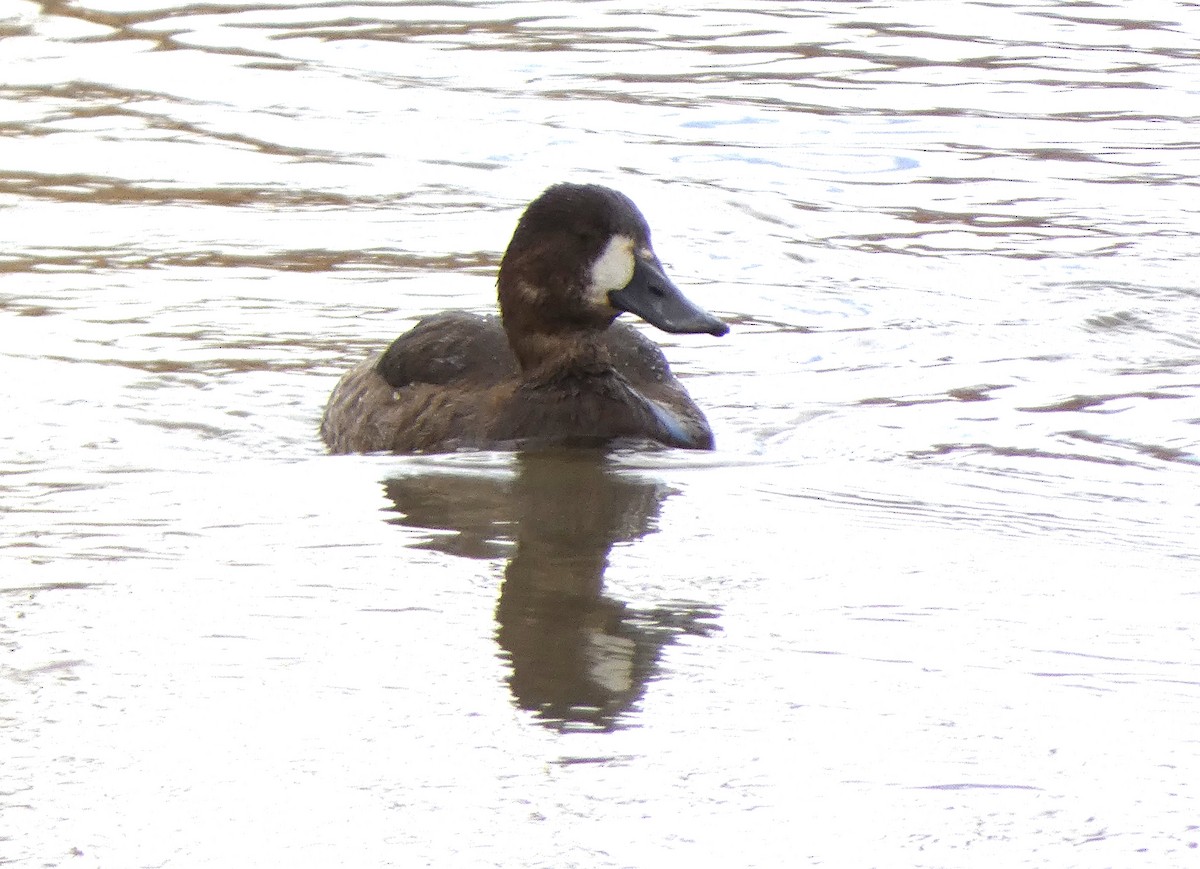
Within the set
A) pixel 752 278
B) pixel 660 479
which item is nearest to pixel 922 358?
pixel 752 278

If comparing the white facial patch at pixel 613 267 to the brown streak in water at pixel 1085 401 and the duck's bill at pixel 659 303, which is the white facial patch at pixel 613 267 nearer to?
the duck's bill at pixel 659 303

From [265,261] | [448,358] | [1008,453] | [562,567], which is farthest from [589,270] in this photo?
[265,261]

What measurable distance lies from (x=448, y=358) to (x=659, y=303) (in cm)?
82

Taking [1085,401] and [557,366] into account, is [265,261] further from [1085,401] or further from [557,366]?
[1085,401]

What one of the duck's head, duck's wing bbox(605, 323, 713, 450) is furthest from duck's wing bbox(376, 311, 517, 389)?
duck's wing bbox(605, 323, 713, 450)

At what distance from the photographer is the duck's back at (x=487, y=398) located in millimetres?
6848

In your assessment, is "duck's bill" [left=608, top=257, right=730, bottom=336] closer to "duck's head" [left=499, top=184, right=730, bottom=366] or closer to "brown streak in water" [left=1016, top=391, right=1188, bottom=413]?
"duck's head" [left=499, top=184, right=730, bottom=366]

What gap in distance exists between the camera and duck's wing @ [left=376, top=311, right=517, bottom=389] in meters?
7.29

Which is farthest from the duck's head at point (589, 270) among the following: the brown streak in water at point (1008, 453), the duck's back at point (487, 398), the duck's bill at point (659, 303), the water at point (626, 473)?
the brown streak in water at point (1008, 453)

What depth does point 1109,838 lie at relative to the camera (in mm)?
3318

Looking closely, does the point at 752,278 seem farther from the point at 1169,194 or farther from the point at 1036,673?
the point at 1036,673

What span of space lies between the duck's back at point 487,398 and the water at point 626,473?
0.22m

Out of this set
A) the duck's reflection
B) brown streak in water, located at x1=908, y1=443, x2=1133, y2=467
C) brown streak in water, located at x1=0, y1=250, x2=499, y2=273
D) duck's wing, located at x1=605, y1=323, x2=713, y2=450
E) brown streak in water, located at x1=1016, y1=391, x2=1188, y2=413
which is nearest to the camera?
the duck's reflection

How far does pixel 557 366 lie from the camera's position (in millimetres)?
7012
